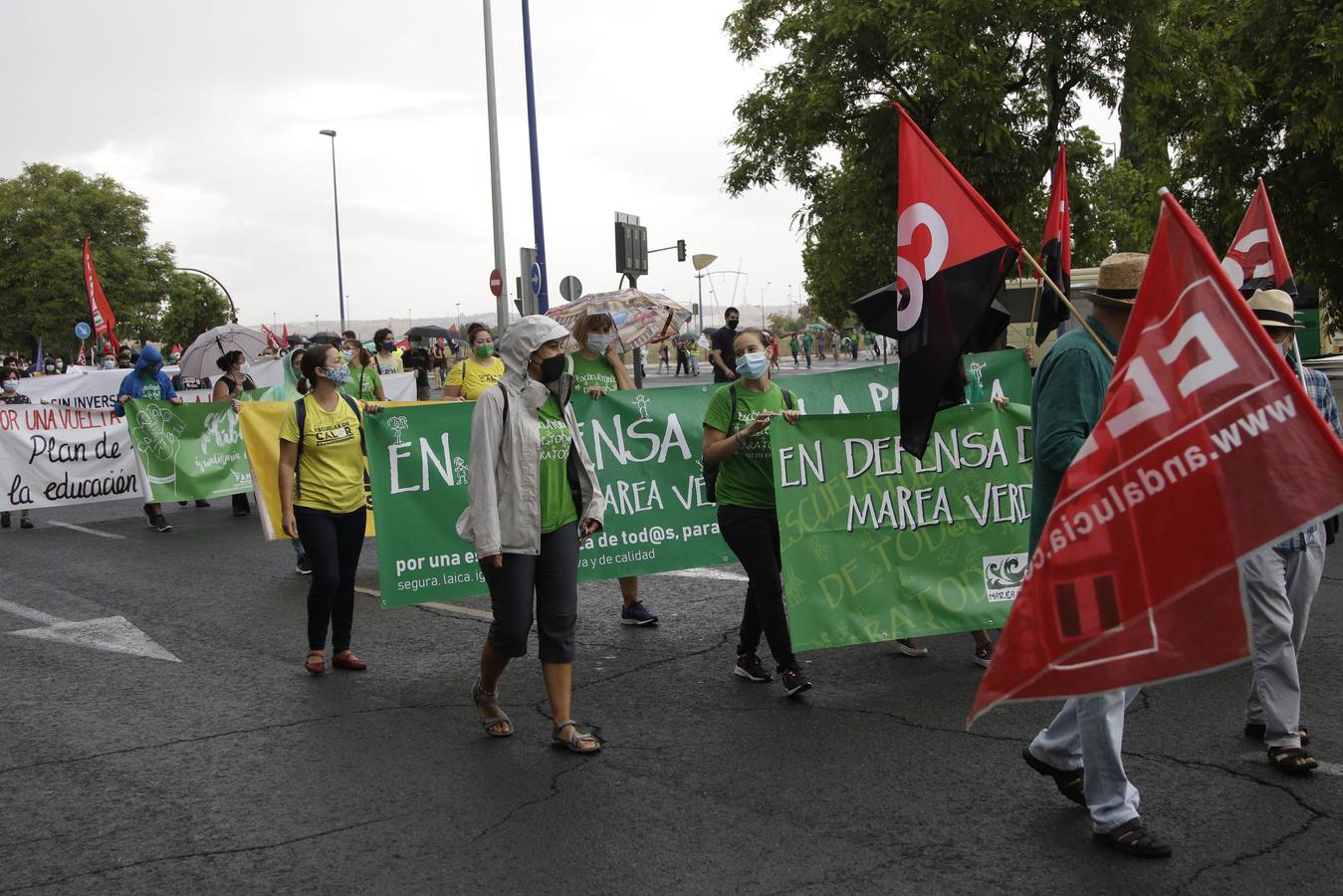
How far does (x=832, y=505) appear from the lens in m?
6.00

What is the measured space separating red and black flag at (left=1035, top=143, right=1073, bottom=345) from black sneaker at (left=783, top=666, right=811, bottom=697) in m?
1.77

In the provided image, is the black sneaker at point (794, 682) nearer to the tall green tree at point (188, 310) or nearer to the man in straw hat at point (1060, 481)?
the man in straw hat at point (1060, 481)

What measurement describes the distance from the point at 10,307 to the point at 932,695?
77.1m

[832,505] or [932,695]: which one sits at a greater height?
[832,505]

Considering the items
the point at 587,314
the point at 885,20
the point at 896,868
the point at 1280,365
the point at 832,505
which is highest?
the point at 885,20

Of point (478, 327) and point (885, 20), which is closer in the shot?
point (478, 327)

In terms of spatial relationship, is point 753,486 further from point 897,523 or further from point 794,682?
point 794,682

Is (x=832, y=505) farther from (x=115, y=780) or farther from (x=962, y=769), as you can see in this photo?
(x=115, y=780)

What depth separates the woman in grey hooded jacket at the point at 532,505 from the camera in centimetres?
499

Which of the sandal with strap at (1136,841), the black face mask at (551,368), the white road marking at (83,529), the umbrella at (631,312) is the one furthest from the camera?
the white road marking at (83,529)

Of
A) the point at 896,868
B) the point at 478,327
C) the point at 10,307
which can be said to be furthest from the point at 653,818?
the point at 10,307

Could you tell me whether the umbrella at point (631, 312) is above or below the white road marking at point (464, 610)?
above

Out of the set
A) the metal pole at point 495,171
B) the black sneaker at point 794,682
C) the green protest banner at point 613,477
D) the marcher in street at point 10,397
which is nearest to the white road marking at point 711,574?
the green protest banner at point 613,477

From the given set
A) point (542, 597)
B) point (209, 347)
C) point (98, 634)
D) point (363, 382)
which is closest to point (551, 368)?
point (542, 597)
